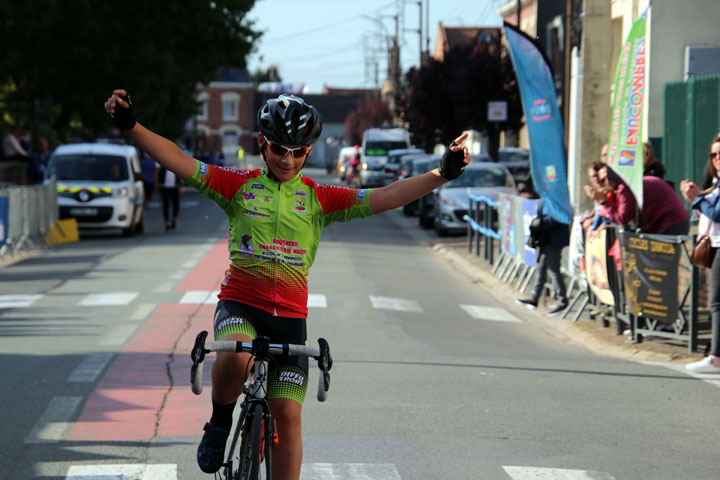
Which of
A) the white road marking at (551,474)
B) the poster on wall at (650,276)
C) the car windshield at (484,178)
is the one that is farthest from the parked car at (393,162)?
the white road marking at (551,474)

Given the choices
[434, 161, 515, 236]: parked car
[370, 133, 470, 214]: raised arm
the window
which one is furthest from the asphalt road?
the window

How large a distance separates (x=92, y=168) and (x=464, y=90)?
20973 mm

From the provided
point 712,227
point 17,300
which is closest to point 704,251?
point 712,227

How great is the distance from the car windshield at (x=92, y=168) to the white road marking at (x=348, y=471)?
68.1 ft

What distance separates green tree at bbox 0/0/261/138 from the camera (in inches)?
1495

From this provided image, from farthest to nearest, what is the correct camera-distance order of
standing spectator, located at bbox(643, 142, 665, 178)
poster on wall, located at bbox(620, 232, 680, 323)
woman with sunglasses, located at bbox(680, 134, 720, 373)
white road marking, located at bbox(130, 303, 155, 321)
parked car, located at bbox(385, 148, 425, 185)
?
parked car, located at bbox(385, 148, 425, 185) → white road marking, located at bbox(130, 303, 155, 321) → standing spectator, located at bbox(643, 142, 665, 178) → poster on wall, located at bbox(620, 232, 680, 323) → woman with sunglasses, located at bbox(680, 134, 720, 373)

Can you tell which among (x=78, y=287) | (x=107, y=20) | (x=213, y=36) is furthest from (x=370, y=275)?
(x=213, y=36)

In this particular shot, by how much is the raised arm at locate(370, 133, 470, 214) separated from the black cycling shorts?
0.59 m

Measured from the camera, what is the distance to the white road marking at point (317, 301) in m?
14.1

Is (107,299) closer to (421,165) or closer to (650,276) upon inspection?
(650,276)

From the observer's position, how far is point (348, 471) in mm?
6336

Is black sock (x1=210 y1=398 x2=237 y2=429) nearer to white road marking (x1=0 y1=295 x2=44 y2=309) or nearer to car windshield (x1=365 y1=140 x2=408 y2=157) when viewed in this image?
white road marking (x1=0 y1=295 x2=44 y2=309)

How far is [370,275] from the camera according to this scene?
18.2 m

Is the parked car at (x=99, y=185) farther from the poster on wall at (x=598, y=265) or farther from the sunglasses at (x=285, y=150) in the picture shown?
the sunglasses at (x=285, y=150)
